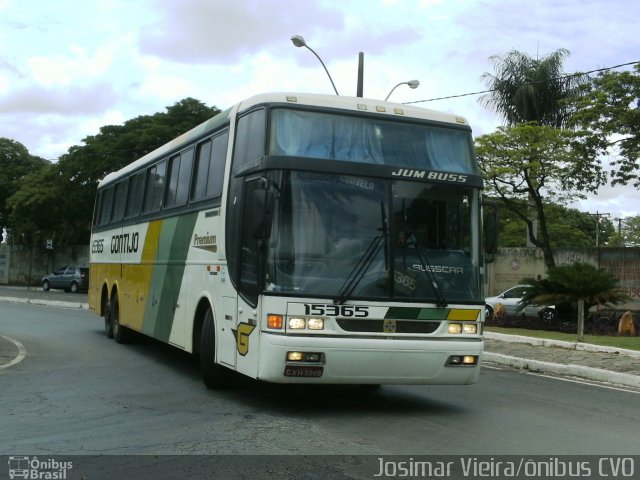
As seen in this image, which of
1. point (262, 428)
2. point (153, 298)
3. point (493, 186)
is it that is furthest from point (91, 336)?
point (493, 186)

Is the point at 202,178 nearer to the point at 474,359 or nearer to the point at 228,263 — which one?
the point at 228,263

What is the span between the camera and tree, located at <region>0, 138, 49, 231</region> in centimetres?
5378

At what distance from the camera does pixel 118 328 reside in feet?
49.9

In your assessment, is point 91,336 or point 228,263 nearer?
point 228,263

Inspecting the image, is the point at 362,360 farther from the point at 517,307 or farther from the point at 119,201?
the point at 517,307

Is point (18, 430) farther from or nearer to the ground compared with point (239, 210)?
nearer to the ground

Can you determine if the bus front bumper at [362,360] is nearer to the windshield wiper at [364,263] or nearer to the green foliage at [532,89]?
the windshield wiper at [364,263]

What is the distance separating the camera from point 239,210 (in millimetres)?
8461

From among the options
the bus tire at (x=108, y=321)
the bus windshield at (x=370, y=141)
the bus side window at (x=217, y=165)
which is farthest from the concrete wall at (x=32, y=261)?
the bus windshield at (x=370, y=141)

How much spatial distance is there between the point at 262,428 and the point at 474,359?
240 cm

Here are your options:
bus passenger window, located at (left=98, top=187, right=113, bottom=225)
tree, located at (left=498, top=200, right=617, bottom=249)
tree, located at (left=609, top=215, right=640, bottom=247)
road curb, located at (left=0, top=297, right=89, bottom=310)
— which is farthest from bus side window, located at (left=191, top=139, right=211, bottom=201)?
tree, located at (left=609, top=215, right=640, bottom=247)

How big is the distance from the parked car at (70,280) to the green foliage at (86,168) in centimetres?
404

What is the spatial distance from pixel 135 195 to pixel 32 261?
140ft

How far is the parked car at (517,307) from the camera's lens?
21.7 m
